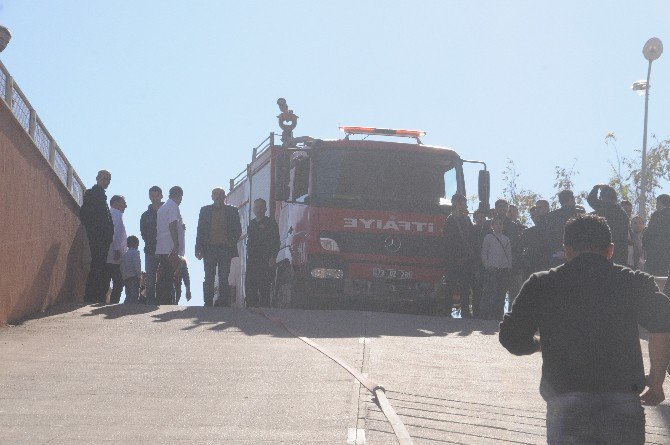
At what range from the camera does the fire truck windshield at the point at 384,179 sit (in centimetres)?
2083

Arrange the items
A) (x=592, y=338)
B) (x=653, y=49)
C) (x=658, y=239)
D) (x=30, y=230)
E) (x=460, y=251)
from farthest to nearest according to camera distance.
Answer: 1. (x=653, y=49)
2. (x=460, y=251)
3. (x=658, y=239)
4. (x=30, y=230)
5. (x=592, y=338)

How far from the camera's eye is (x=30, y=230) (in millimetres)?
17812

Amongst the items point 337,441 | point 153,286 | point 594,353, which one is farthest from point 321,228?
point 594,353

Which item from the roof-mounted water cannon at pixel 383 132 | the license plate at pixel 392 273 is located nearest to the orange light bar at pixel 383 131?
the roof-mounted water cannon at pixel 383 132

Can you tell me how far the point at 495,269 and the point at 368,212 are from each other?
79.4 inches

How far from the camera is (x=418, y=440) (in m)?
9.09

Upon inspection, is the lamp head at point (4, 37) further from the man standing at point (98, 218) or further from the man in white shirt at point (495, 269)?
the man in white shirt at point (495, 269)

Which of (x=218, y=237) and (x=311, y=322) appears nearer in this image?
(x=311, y=322)

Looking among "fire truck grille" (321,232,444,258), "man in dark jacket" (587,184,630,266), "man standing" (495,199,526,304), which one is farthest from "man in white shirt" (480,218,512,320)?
"man in dark jacket" (587,184,630,266)

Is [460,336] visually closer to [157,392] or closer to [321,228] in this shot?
[321,228]

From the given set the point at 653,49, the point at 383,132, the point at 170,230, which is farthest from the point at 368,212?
the point at 653,49

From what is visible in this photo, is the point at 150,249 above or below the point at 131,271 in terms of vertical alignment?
above

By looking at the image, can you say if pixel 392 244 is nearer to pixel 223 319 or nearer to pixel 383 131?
pixel 383 131

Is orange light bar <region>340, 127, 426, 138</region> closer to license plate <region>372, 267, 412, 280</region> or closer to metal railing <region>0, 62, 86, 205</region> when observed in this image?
license plate <region>372, 267, 412, 280</region>
